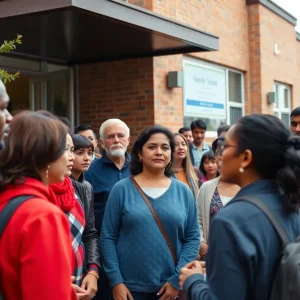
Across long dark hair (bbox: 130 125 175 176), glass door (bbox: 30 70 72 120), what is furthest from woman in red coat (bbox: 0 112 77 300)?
glass door (bbox: 30 70 72 120)

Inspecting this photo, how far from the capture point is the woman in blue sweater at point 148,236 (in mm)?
3807

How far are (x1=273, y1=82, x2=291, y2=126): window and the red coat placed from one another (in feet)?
42.8

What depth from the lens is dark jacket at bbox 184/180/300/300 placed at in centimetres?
211

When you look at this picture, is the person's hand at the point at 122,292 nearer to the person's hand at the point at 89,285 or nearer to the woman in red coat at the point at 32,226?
the person's hand at the point at 89,285

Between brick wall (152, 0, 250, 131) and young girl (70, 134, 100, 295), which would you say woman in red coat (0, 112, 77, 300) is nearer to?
young girl (70, 134, 100, 295)

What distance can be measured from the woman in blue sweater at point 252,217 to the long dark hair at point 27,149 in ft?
2.45

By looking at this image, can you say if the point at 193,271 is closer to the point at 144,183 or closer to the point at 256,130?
the point at 256,130

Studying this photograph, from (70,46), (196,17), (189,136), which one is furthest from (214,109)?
(70,46)

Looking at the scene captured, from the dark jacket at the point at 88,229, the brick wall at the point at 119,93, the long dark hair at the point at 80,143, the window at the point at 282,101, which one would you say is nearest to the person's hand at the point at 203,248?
the dark jacket at the point at 88,229

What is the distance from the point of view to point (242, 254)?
2.10 m

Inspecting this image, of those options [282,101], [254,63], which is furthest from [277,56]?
[254,63]

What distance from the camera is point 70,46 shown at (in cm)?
869

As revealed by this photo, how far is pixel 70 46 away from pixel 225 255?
23.2 feet

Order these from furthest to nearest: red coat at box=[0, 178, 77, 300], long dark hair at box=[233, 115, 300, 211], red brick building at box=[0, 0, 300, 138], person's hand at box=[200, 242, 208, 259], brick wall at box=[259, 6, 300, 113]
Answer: brick wall at box=[259, 6, 300, 113]
red brick building at box=[0, 0, 300, 138]
person's hand at box=[200, 242, 208, 259]
long dark hair at box=[233, 115, 300, 211]
red coat at box=[0, 178, 77, 300]
